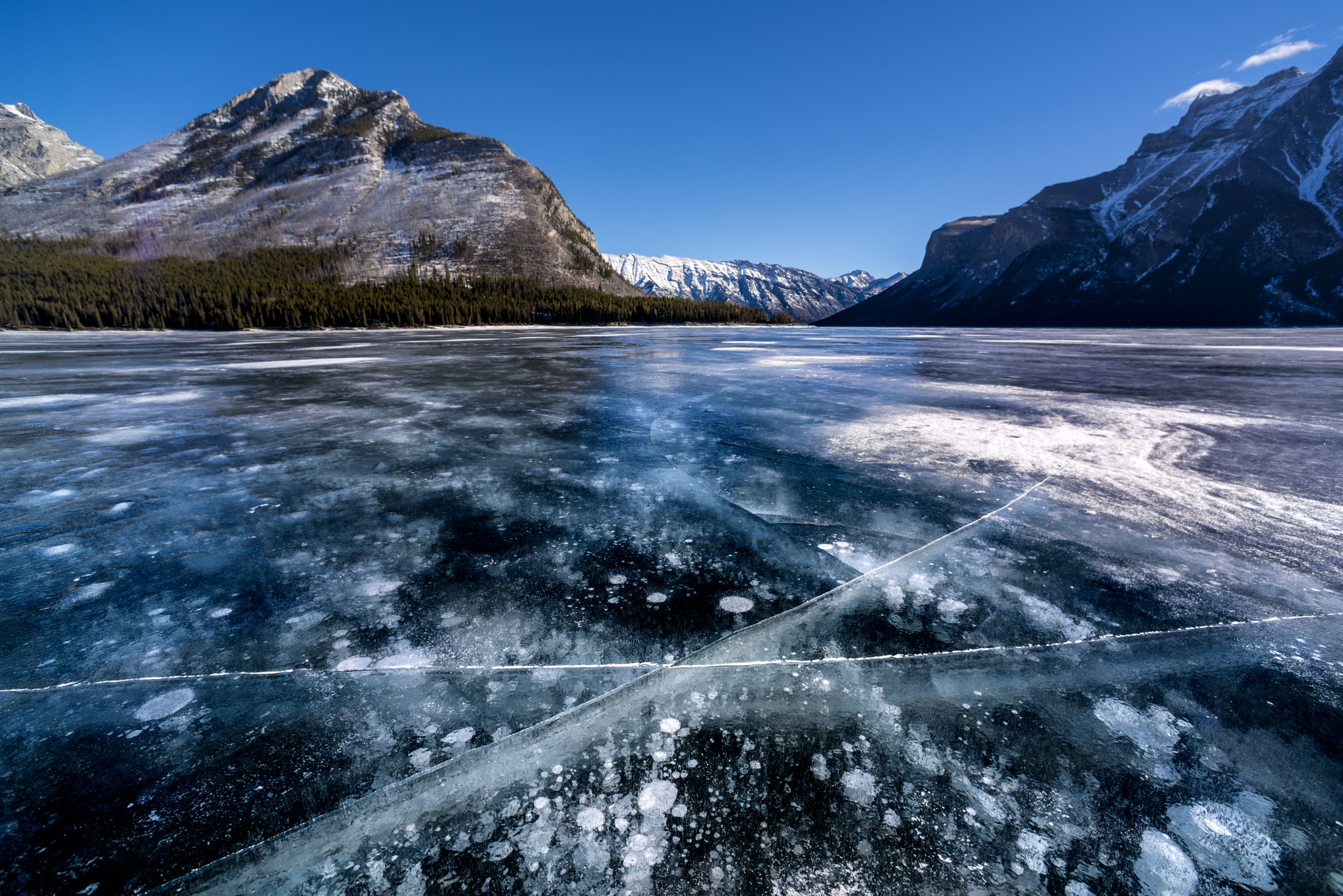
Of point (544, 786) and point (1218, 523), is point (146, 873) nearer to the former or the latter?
point (544, 786)

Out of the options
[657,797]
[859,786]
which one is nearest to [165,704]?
[657,797]

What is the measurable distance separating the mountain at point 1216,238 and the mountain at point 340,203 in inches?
5739

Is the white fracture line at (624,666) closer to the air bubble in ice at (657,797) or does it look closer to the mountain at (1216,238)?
the air bubble in ice at (657,797)

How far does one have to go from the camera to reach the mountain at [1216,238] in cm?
13200

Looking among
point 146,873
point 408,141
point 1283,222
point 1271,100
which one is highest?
point 1271,100

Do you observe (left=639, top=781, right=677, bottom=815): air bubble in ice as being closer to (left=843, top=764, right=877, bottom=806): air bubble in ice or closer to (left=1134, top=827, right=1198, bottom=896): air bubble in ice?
(left=843, top=764, right=877, bottom=806): air bubble in ice

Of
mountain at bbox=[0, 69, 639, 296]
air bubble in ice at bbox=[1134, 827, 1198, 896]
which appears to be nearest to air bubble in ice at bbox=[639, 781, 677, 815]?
air bubble in ice at bbox=[1134, 827, 1198, 896]

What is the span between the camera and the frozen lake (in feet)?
5.55

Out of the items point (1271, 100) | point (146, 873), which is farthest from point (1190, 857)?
point (1271, 100)

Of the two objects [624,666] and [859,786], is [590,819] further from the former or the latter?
[859,786]

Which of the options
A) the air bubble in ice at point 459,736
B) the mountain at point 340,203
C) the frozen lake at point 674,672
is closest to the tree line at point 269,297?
the mountain at point 340,203

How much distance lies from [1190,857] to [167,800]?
3498 mm

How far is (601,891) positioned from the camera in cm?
157

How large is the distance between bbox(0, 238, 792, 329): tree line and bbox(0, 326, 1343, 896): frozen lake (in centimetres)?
8804
